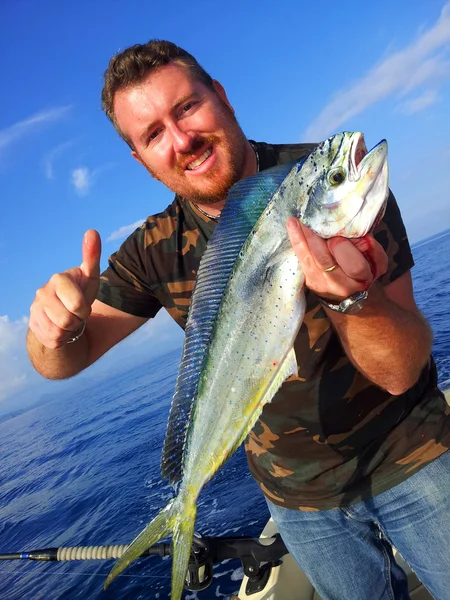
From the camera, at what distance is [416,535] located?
251cm

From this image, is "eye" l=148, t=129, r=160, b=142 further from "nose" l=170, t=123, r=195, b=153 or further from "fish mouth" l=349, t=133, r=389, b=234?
"fish mouth" l=349, t=133, r=389, b=234

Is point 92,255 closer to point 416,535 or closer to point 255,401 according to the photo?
point 255,401

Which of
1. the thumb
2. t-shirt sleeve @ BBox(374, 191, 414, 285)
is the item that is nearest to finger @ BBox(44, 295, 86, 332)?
the thumb

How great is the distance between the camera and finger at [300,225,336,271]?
1.82 meters

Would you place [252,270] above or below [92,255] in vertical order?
below

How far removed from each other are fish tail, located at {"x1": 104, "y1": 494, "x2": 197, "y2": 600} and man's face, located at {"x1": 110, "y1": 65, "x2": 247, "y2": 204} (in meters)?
1.80

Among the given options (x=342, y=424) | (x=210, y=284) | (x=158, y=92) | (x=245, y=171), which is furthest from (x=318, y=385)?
(x=158, y=92)

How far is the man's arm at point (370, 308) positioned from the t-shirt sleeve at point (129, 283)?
4.79ft

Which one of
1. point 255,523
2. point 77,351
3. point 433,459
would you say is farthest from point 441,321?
point 77,351

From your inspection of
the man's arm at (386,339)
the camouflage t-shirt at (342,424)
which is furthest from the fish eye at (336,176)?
the camouflage t-shirt at (342,424)

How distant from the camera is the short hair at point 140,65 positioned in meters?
2.74

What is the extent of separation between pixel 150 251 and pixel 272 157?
3.48 feet

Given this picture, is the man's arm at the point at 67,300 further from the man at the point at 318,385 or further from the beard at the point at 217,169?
the beard at the point at 217,169

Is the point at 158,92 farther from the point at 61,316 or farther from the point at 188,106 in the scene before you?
the point at 61,316
